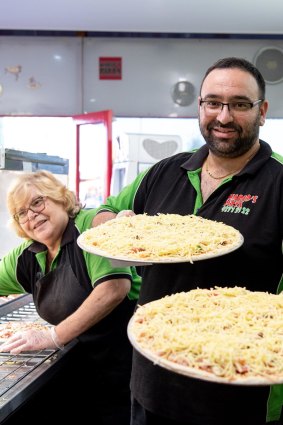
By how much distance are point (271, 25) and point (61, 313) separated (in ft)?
12.5

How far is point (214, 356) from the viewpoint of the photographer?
996 mm

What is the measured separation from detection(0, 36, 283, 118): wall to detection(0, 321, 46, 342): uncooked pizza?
341 centimetres

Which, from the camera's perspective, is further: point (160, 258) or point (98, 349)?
point (98, 349)

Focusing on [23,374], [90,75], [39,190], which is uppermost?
[90,75]

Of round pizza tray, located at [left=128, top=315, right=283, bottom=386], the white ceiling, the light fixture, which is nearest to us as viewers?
round pizza tray, located at [left=128, top=315, right=283, bottom=386]

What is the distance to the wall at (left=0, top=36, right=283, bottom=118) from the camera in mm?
5230

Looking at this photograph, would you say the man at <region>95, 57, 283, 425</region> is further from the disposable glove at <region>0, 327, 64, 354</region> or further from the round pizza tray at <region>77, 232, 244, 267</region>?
the disposable glove at <region>0, 327, 64, 354</region>

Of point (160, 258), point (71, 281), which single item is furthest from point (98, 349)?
point (160, 258)

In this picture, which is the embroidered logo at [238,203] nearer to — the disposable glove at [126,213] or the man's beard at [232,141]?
the man's beard at [232,141]

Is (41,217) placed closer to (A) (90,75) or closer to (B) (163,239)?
(B) (163,239)

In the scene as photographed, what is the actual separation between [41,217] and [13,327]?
1.81 ft

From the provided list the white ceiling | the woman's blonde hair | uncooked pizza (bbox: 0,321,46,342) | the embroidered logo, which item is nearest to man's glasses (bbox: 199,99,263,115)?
the embroidered logo

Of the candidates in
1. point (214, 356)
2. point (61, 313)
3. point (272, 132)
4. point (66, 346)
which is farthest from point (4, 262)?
point (272, 132)

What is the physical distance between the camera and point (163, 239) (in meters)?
1.51
